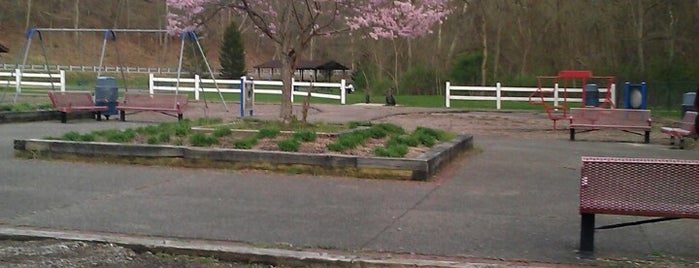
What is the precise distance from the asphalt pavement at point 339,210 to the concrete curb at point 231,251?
0.69ft

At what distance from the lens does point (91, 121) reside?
23.6 metres

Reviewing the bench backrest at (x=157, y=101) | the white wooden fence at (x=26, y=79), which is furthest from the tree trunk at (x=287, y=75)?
the white wooden fence at (x=26, y=79)

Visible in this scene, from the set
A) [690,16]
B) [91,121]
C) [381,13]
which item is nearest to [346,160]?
[381,13]

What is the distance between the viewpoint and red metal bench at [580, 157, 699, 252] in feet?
23.8

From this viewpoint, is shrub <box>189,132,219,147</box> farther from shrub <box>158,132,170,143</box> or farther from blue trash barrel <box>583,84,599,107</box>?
blue trash barrel <box>583,84,599,107</box>

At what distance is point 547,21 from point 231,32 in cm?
3132

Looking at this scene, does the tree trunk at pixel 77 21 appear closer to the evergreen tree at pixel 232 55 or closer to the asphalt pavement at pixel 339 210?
the evergreen tree at pixel 232 55

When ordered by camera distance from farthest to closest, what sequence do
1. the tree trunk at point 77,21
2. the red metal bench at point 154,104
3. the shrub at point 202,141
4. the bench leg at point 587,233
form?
1. the tree trunk at point 77,21
2. the red metal bench at point 154,104
3. the shrub at point 202,141
4. the bench leg at point 587,233

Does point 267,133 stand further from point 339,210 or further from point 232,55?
point 232,55

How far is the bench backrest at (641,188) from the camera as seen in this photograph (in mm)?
7246

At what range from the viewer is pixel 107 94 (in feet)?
80.0

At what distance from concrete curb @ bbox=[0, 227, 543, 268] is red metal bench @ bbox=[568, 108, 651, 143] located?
1417 cm

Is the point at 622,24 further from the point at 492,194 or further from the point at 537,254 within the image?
the point at 537,254

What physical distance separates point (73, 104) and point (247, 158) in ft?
41.7
